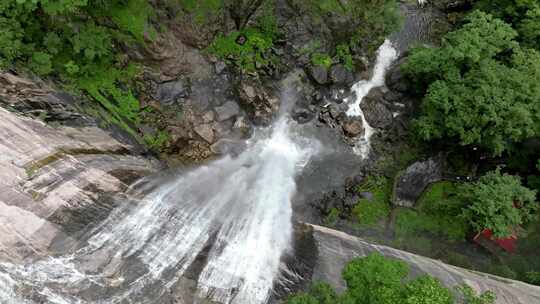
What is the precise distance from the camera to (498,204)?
18141 mm

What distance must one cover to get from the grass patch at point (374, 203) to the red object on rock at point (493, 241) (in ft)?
17.7

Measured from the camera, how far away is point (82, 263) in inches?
500

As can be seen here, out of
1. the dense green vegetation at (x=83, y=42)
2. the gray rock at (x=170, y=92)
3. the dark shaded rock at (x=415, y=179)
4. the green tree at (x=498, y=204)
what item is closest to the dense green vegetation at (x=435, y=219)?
the dark shaded rock at (x=415, y=179)

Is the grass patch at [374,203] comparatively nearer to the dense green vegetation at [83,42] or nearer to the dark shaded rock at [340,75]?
the dark shaded rock at [340,75]

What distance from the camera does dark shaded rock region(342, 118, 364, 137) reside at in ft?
77.0

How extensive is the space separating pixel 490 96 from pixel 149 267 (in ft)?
63.1

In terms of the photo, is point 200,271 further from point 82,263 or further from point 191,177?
point 191,177

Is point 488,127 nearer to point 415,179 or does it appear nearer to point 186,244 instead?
point 415,179

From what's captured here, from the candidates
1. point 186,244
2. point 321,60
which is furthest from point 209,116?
point 186,244

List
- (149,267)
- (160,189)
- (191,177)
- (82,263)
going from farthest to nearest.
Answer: (191,177) < (160,189) < (149,267) < (82,263)

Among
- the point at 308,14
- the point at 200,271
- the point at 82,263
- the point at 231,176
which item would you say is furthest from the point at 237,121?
the point at 82,263

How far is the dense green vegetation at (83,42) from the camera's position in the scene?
653 inches

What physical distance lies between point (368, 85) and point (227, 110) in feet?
34.7

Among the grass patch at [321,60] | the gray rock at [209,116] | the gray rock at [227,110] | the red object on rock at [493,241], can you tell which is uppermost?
the grass patch at [321,60]
